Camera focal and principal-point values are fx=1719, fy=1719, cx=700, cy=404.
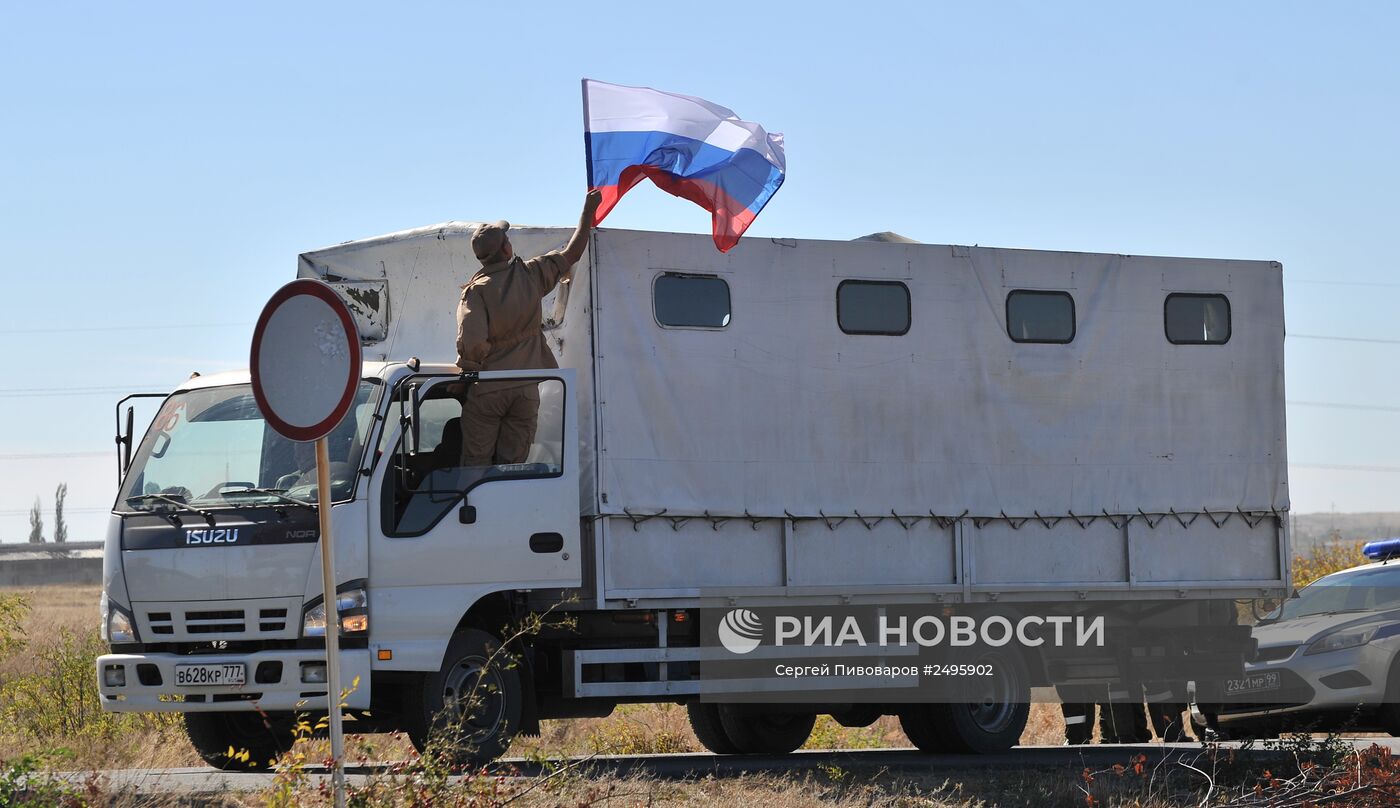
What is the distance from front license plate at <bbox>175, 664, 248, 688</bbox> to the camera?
9.91 meters

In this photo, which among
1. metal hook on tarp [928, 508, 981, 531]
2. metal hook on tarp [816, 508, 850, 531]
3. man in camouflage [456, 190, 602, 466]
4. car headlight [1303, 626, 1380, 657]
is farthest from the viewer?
car headlight [1303, 626, 1380, 657]

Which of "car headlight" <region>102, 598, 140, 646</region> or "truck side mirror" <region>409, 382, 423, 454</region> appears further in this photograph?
"truck side mirror" <region>409, 382, 423, 454</region>

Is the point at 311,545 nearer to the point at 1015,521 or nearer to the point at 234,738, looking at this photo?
the point at 234,738

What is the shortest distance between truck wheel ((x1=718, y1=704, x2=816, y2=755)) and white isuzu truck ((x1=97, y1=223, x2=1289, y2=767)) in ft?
0.08

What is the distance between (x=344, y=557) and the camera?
10109 mm

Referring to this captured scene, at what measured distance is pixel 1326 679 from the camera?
1458 centimetres

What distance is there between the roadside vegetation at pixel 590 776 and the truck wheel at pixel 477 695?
295 millimetres

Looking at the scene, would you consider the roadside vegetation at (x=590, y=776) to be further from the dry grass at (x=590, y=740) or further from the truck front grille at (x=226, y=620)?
the truck front grille at (x=226, y=620)

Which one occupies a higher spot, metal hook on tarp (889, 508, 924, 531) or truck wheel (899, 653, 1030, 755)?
metal hook on tarp (889, 508, 924, 531)

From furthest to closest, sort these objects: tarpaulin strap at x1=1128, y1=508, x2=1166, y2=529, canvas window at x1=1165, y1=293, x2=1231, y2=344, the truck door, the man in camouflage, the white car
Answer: the white car < canvas window at x1=1165, y1=293, x2=1231, y2=344 < tarpaulin strap at x1=1128, y1=508, x2=1166, y2=529 < the man in camouflage < the truck door

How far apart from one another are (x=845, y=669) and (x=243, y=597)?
4280 mm

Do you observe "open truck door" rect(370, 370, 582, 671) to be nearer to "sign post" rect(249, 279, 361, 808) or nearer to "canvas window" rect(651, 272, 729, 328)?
"canvas window" rect(651, 272, 729, 328)

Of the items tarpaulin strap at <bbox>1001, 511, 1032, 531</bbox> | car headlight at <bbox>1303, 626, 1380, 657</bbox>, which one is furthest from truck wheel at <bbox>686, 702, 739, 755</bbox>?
car headlight at <bbox>1303, 626, 1380, 657</bbox>

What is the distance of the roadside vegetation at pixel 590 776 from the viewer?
8.03 meters
